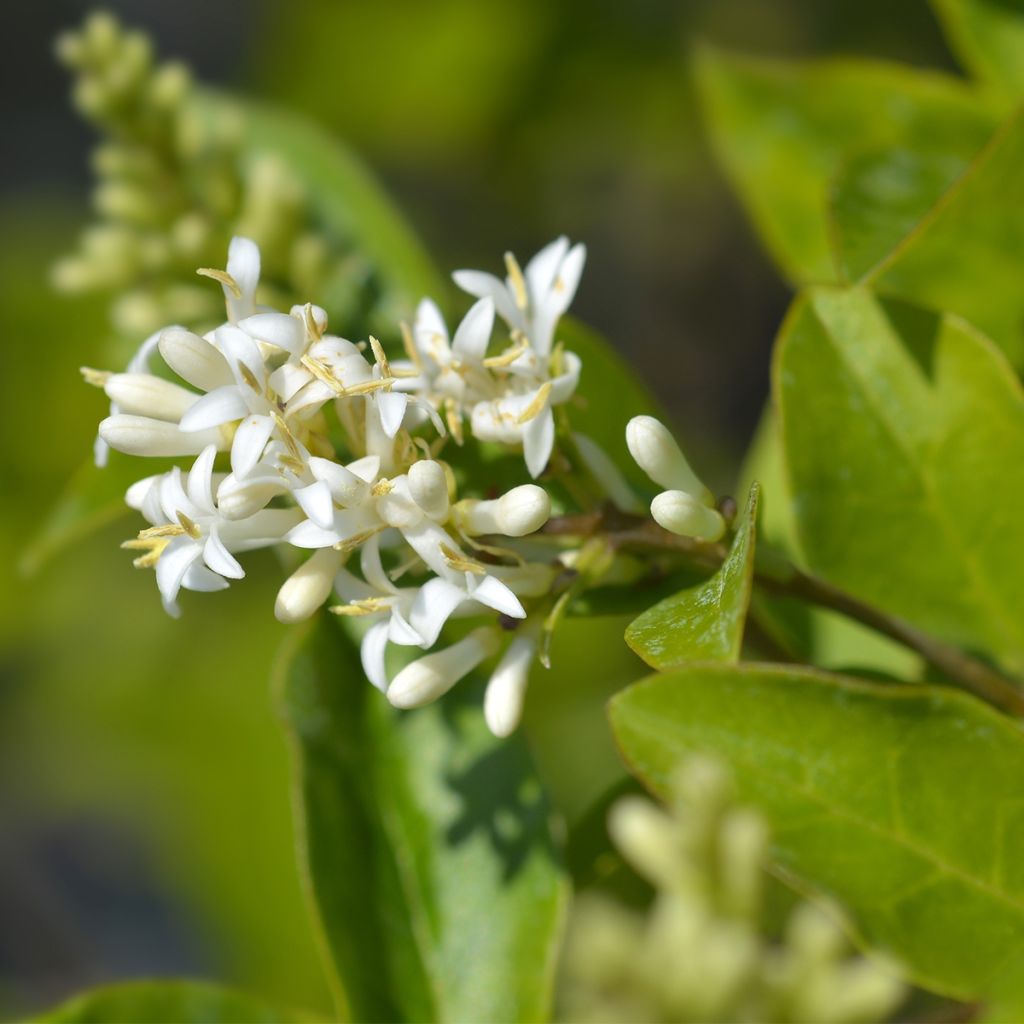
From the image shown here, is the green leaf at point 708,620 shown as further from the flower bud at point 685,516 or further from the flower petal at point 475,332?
the flower petal at point 475,332

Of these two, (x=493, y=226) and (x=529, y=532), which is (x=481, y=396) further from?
(x=493, y=226)

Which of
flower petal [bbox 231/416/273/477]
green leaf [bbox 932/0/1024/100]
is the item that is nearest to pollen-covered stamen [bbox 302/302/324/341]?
flower petal [bbox 231/416/273/477]

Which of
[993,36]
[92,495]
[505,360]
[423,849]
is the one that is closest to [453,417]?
[505,360]

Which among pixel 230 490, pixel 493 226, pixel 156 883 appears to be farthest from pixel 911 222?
pixel 156 883

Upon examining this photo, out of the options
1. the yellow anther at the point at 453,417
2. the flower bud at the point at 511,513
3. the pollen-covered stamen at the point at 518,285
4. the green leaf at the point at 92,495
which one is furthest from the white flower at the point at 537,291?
the green leaf at the point at 92,495

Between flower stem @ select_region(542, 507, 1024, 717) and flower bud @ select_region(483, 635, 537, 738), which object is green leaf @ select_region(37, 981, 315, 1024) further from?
flower stem @ select_region(542, 507, 1024, 717)

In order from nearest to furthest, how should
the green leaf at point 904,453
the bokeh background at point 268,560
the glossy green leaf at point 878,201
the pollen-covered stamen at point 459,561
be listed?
1. the pollen-covered stamen at point 459,561
2. the green leaf at point 904,453
3. the glossy green leaf at point 878,201
4. the bokeh background at point 268,560
